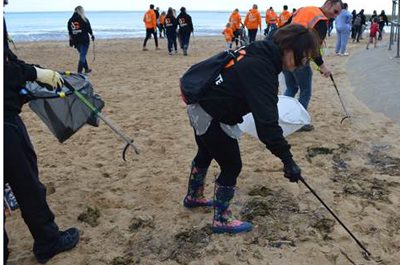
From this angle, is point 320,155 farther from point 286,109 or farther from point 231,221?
point 231,221

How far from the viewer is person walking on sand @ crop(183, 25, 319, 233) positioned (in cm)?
263

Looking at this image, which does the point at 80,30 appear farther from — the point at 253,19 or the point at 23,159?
the point at 23,159

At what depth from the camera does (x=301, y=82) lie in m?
5.54

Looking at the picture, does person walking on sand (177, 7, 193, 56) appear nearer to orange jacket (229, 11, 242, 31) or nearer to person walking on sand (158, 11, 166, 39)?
orange jacket (229, 11, 242, 31)

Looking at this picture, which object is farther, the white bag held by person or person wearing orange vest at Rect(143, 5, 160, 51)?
person wearing orange vest at Rect(143, 5, 160, 51)

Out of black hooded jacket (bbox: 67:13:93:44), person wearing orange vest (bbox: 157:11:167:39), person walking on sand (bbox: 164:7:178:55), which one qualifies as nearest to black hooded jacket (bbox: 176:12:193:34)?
person walking on sand (bbox: 164:7:178:55)

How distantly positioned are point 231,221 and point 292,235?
1.54ft

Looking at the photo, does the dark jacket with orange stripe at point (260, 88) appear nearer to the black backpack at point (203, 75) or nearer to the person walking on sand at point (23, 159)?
the black backpack at point (203, 75)

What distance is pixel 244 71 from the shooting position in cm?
268

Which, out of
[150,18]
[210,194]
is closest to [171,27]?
[150,18]

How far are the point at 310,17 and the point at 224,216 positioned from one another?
2743mm

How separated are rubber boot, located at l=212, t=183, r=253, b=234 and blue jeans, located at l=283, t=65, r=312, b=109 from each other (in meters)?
2.60

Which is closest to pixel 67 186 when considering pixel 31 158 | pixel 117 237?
pixel 117 237

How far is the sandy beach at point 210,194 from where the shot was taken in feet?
10.0
